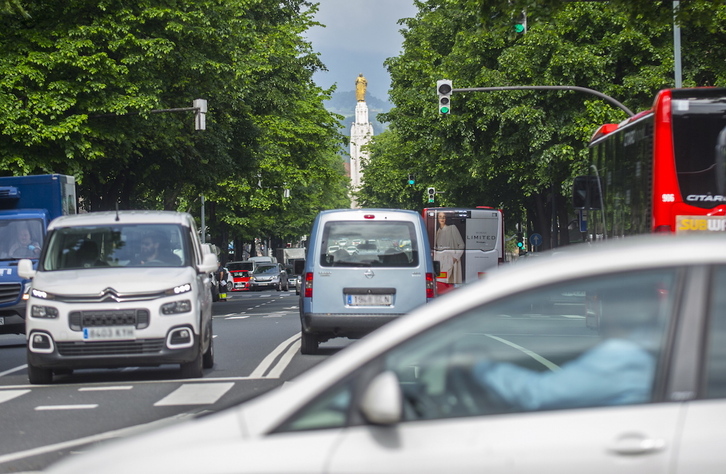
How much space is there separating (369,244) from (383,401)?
11715 millimetres

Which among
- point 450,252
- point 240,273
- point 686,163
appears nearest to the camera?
point 686,163

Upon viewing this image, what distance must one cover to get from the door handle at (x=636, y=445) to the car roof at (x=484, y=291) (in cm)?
50

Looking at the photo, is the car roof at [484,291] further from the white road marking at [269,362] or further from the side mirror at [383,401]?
the white road marking at [269,362]

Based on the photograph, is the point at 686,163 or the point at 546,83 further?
the point at 546,83

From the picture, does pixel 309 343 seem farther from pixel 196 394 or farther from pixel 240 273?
pixel 240 273

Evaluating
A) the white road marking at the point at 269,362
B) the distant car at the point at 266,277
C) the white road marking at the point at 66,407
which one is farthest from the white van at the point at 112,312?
the distant car at the point at 266,277

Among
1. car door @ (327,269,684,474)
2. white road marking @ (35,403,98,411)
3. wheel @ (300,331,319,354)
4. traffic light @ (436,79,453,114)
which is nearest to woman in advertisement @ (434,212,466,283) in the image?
traffic light @ (436,79,453,114)

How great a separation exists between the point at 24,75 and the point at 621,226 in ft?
57.4

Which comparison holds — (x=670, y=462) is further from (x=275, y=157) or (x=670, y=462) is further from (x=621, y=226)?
(x=275, y=157)

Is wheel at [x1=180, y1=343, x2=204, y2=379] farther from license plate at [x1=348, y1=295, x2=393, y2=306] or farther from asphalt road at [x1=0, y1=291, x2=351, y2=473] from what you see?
license plate at [x1=348, y1=295, x2=393, y2=306]

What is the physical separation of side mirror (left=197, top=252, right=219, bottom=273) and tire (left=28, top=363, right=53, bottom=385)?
79.0 inches

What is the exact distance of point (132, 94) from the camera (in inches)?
1150

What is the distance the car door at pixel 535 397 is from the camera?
334 cm

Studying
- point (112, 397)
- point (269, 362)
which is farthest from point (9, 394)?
point (269, 362)
